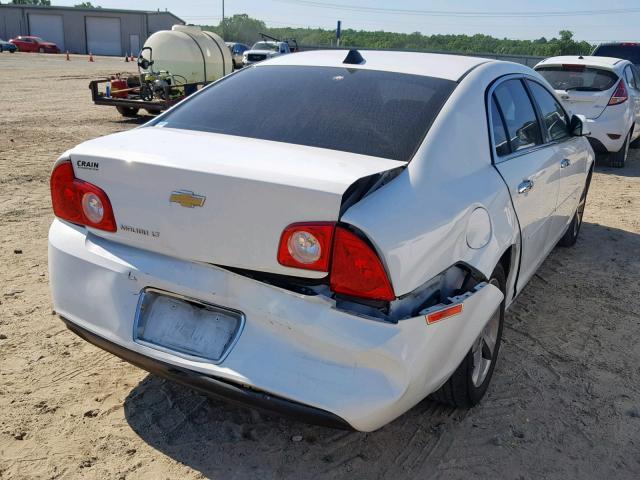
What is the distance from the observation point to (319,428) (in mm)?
2861

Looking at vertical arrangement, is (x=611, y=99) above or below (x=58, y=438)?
above

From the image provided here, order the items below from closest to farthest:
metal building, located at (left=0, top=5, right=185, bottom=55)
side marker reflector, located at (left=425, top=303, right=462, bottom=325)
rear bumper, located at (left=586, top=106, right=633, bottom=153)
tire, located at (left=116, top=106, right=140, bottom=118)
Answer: side marker reflector, located at (left=425, top=303, right=462, bottom=325), rear bumper, located at (left=586, top=106, right=633, bottom=153), tire, located at (left=116, top=106, right=140, bottom=118), metal building, located at (left=0, top=5, right=185, bottom=55)

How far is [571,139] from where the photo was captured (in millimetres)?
4695

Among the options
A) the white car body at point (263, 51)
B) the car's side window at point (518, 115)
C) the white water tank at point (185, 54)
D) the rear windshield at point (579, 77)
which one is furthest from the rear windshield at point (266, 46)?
the car's side window at point (518, 115)

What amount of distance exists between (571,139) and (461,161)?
235cm

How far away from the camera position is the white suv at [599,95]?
9336 mm

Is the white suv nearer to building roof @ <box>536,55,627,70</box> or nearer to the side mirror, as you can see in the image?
building roof @ <box>536,55,627,70</box>

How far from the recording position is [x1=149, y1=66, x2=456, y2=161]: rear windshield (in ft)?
9.14

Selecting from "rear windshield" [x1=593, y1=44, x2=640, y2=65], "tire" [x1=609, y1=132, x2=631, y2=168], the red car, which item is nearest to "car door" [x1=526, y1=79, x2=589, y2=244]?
"tire" [x1=609, y1=132, x2=631, y2=168]

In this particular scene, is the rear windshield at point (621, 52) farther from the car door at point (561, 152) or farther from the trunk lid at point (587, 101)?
the car door at point (561, 152)

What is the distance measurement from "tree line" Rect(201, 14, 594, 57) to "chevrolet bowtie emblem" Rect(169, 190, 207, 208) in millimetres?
42933

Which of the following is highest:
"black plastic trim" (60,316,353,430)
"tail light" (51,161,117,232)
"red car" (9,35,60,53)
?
"tail light" (51,161,117,232)

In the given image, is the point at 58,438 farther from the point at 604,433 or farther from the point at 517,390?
the point at 604,433

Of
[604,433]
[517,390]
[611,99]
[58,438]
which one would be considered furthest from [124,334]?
[611,99]
